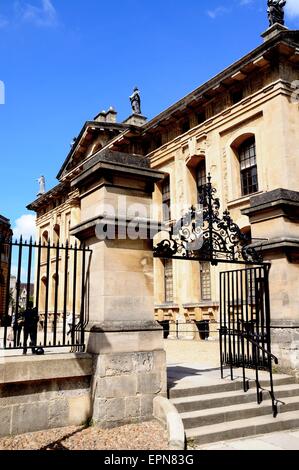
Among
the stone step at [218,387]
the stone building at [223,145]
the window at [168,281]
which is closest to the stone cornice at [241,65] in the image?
the stone building at [223,145]

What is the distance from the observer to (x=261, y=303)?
913 centimetres

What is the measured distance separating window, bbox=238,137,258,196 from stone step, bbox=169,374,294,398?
1197cm

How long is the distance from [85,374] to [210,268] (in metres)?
15.1

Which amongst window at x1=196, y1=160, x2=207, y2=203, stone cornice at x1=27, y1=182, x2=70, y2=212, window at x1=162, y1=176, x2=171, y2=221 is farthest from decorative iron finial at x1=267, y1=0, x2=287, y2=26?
stone cornice at x1=27, y1=182, x2=70, y2=212

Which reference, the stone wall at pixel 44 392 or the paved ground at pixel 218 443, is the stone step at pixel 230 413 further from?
the stone wall at pixel 44 392

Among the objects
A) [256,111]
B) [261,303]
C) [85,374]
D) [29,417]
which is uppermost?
[256,111]

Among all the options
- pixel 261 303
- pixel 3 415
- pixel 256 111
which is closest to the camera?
pixel 3 415

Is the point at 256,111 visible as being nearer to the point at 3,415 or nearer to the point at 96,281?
the point at 96,281

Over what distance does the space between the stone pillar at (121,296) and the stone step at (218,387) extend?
1.04 feet

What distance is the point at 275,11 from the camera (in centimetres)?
1842

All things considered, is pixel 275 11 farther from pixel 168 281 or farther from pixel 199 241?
pixel 199 241

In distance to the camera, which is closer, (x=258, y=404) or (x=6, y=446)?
(x=6, y=446)

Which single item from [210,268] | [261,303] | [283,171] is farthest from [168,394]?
[210,268]

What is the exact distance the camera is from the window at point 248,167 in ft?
63.6
